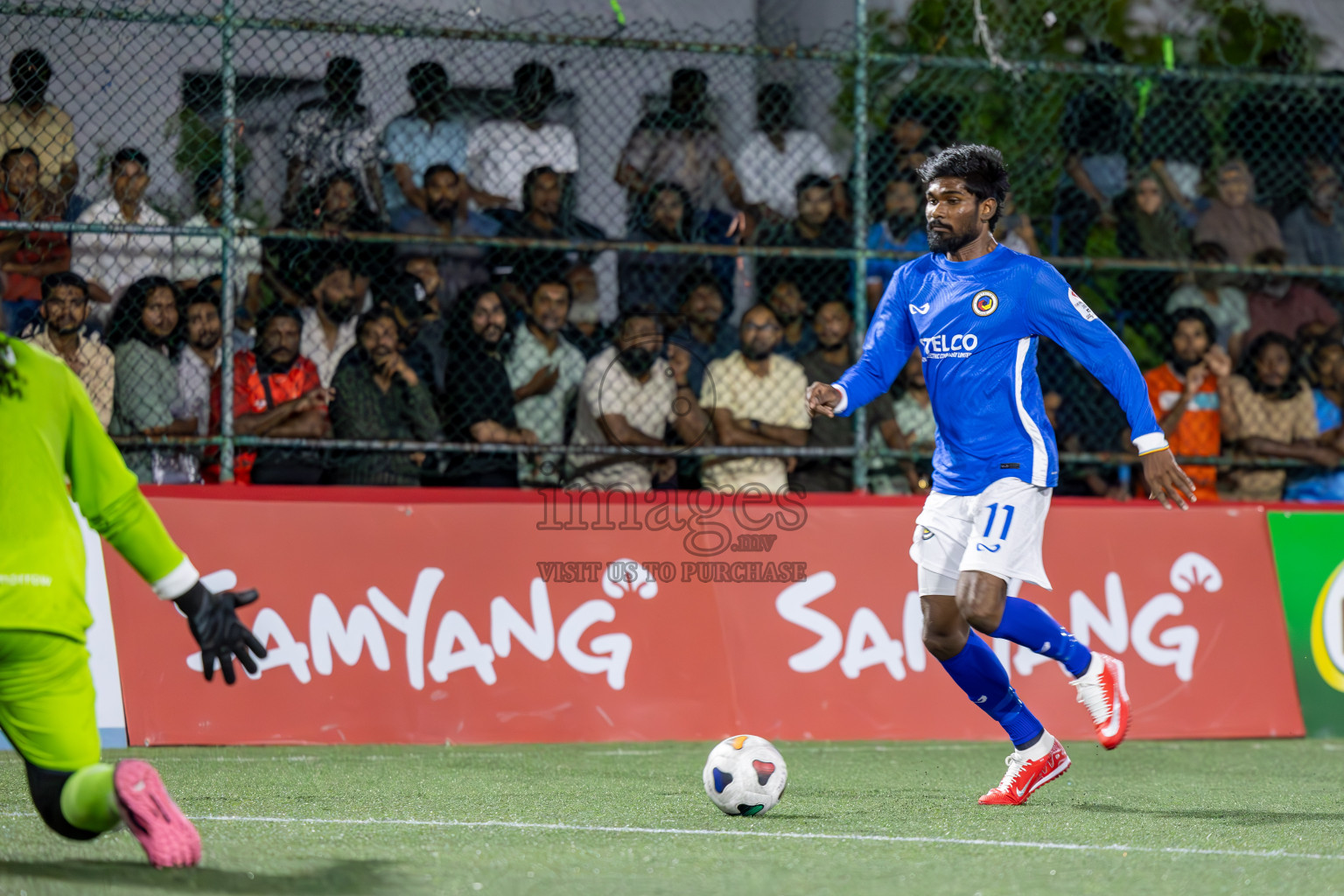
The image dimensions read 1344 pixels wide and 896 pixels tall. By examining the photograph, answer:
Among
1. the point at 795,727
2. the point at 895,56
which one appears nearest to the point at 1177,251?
the point at 895,56

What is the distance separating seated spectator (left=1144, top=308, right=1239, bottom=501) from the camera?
9641 mm

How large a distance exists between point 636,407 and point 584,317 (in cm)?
72

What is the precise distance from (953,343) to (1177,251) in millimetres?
4541

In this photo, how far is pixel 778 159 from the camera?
9766mm

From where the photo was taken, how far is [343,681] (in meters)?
7.90

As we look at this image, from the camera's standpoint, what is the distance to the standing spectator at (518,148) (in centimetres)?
924

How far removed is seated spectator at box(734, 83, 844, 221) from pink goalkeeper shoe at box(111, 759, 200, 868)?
20.2ft

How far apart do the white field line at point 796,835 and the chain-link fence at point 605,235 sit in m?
3.37

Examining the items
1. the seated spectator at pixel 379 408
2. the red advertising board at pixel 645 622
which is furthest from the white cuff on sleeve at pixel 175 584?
the seated spectator at pixel 379 408

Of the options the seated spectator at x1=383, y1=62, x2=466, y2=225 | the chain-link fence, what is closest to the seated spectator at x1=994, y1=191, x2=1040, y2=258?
the chain-link fence

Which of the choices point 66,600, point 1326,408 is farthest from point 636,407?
point 66,600

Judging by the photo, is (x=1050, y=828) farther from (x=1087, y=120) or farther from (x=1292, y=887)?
(x=1087, y=120)

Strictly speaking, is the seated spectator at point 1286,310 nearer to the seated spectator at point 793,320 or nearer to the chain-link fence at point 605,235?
the chain-link fence at point 605,235

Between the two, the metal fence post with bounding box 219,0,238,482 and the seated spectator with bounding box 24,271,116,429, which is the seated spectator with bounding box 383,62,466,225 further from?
the seated spectator with bounding box 24,271,116,429
